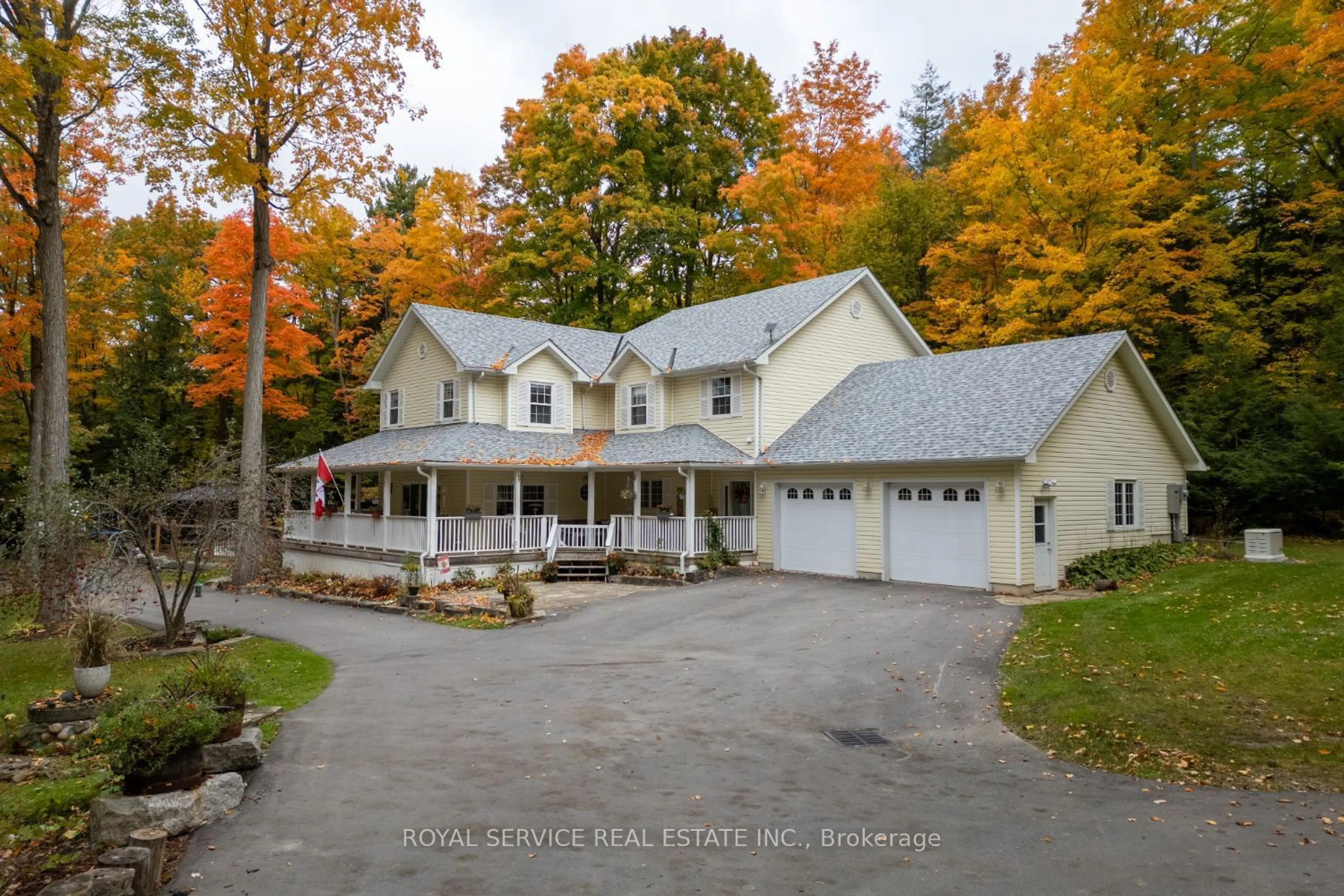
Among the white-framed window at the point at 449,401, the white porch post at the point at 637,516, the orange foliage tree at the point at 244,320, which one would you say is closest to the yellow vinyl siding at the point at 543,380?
the white-framed window at the point at 449,401

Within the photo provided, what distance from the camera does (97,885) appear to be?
4.46 m

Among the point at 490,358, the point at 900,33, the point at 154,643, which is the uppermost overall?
the point at 900,33

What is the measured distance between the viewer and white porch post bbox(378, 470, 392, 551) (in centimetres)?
2127

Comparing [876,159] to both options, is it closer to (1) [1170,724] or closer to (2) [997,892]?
(1) [1170,724]

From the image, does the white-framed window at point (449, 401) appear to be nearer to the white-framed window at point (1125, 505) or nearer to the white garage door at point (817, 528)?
the white garage door at point (817, 528)

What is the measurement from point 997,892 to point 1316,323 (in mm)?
24484

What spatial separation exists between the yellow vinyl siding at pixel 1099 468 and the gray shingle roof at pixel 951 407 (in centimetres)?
64

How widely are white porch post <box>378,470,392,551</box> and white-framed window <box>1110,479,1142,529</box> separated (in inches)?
712

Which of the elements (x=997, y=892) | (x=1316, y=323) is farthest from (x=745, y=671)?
(x=1316, y=323)

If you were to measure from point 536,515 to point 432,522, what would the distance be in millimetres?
4163

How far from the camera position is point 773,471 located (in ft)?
68.0

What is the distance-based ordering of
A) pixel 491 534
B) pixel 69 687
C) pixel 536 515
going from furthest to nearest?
pixel 536 515
pixel 491 534
pixel 69 687

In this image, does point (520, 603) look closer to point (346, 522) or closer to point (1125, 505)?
point (346, 522)

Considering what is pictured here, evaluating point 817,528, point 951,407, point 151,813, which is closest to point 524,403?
point 817,528
